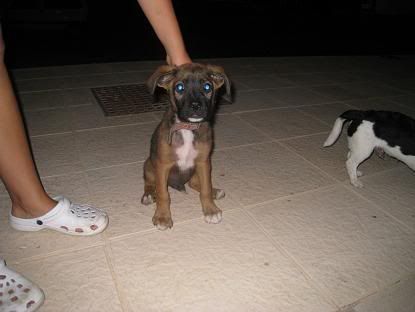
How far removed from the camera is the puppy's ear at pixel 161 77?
242 cm

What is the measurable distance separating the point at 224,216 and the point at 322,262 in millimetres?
811

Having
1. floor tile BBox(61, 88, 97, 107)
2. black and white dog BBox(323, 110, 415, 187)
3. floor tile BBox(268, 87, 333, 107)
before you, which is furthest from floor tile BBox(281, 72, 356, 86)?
floor tile BBox(61, 88, 97, 107)

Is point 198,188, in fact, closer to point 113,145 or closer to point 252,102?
point 113,145

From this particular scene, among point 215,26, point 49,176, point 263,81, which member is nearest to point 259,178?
point 49,176

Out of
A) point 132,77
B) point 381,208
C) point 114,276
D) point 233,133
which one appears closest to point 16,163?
point 114,276

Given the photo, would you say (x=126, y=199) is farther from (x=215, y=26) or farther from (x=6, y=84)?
(x=215, y=26)

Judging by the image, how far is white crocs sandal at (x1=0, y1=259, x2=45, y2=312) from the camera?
5.99 ft

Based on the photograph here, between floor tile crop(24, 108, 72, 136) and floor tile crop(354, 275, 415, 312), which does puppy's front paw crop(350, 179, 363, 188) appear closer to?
floor tile crop(354, 275, 415, 312)

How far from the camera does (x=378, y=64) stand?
8.41 metres

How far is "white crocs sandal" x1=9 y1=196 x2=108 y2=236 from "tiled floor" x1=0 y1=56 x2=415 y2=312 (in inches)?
2.5

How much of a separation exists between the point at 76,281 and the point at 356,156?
105 inches

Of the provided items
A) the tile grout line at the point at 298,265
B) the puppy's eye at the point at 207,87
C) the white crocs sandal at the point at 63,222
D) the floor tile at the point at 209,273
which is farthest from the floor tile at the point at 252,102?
the white crocs sandal at the point at 63,222

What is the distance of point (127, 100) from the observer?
5.04 meters

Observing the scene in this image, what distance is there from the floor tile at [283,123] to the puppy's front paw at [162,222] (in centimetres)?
207
